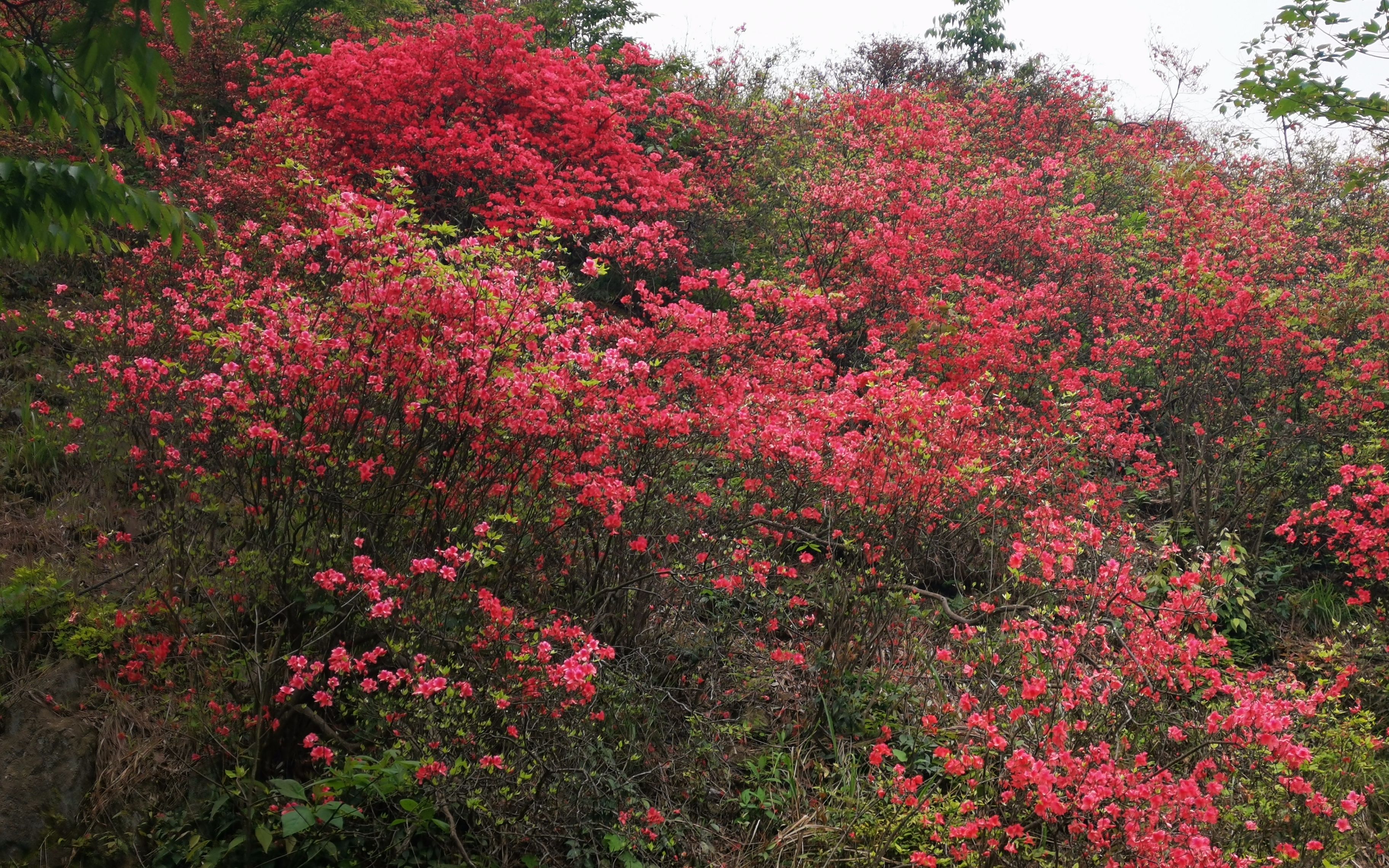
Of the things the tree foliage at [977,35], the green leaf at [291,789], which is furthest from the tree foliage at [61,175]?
the tree foliage at [977,35]

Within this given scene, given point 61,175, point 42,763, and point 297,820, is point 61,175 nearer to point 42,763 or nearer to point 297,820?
point 297,820

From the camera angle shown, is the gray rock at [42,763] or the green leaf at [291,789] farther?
the gray rock at [42,763]

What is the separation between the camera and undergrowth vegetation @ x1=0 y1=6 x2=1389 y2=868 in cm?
403

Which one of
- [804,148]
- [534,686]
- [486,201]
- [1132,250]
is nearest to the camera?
[534,686]

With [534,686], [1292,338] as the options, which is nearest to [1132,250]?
[1292,338]

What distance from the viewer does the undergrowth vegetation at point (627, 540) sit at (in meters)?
4.03

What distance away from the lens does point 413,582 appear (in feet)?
14.1

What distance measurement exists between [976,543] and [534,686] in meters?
5.05

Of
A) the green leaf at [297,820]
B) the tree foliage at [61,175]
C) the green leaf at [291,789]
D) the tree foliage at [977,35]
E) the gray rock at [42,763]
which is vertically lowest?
the gray rock at [42,763]

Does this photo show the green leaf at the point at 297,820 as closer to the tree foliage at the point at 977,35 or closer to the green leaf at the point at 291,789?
the green leaf at the point at 291,789

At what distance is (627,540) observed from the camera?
5.23 meters

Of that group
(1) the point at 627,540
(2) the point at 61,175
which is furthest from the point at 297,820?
(2) the point at 61,175

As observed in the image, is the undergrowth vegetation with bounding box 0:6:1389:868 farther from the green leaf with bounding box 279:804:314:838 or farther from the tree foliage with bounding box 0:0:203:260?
the tree foliage with bounding box 0:0:203:260

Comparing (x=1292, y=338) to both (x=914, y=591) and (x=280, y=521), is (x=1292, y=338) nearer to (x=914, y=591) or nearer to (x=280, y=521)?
(x=914, y=591)
